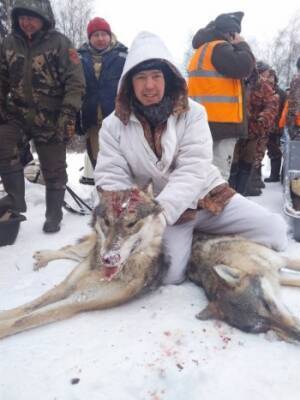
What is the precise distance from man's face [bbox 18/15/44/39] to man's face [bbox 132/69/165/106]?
1465mm

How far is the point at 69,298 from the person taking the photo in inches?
94.6

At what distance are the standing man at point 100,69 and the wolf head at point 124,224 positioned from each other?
7.19ft

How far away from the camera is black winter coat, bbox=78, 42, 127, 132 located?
170 inches

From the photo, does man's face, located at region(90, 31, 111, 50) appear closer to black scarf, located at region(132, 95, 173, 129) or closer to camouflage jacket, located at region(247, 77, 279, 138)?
camouflage jacket, located at region(247, 77, 279, 138)

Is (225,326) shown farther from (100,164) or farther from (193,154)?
(100,164)

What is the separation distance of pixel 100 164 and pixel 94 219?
1.53 ft

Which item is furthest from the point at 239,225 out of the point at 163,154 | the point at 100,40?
the point at 100,40

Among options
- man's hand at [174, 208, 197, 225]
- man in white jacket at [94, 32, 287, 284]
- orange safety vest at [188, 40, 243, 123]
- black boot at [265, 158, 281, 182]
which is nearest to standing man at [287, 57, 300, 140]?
black boot at [265, 158, 281, 182]

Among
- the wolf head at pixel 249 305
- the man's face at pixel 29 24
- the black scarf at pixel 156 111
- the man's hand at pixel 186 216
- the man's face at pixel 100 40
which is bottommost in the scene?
the wolf head at pixel 249 305

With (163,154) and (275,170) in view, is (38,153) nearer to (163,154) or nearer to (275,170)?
(163,154)

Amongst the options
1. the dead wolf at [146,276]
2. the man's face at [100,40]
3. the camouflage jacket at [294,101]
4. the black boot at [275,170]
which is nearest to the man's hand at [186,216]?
the dead wolf at [146,276]

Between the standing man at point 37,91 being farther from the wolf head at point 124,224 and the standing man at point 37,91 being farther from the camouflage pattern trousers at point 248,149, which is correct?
the camouflage pattern trousers at point 248,149

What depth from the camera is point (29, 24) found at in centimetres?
349

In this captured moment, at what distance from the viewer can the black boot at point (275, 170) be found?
6270 mm
